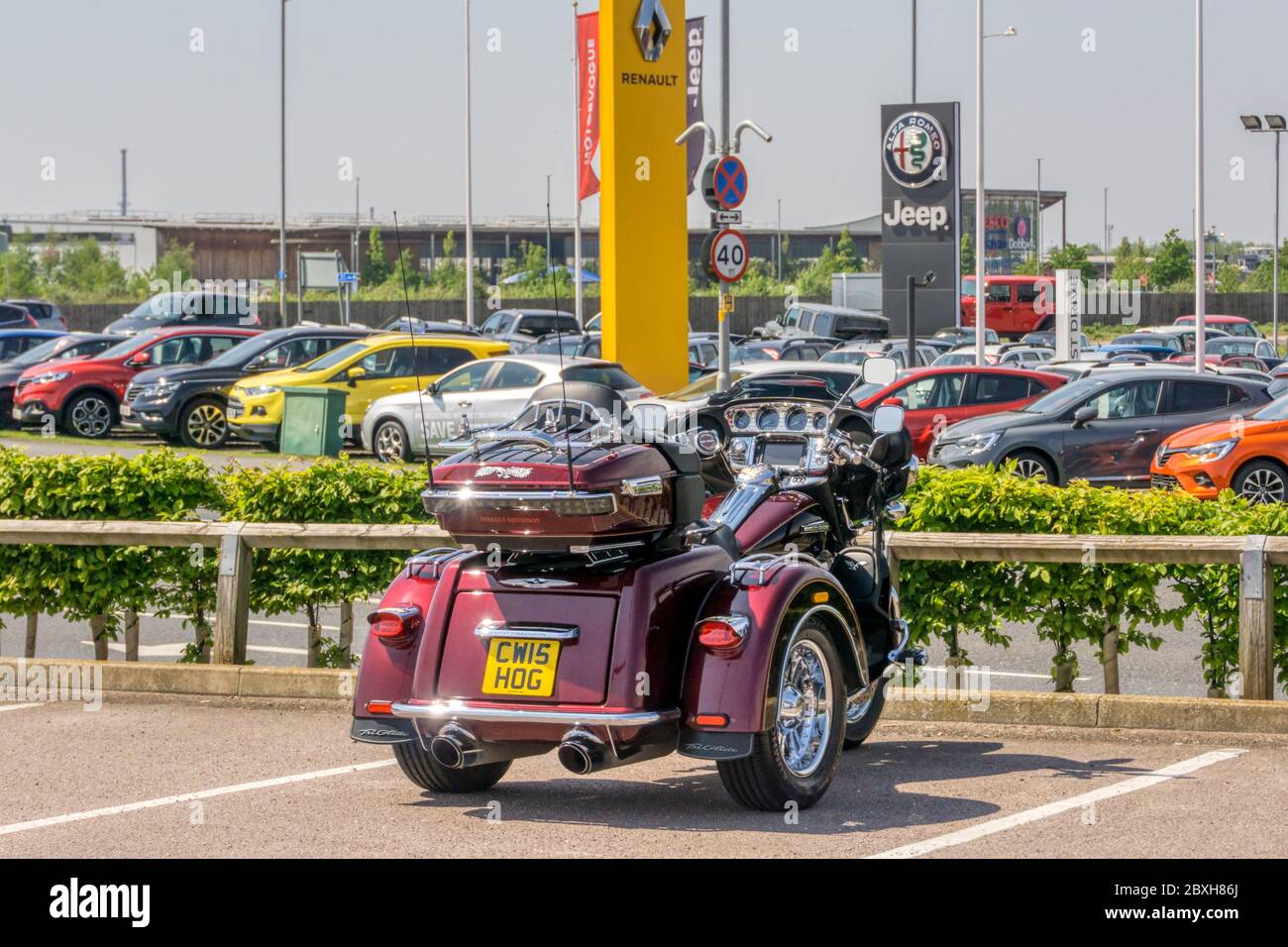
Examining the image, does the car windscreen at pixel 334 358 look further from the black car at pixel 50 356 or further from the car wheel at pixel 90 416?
the black car at pixel 50 356

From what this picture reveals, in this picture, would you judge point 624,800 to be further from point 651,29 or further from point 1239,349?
point 1239,349

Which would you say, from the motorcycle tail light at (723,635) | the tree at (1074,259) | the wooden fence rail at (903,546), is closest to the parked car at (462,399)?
the wooden fence rail at (903,546)

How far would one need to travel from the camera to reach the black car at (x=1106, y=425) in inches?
828

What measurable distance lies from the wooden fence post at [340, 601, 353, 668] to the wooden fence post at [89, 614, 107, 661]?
1459 mm

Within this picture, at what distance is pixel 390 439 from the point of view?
25.0 m

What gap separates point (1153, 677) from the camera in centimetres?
1123

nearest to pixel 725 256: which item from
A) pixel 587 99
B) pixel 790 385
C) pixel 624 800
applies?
pixel 790 385

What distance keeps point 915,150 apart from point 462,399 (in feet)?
51.1

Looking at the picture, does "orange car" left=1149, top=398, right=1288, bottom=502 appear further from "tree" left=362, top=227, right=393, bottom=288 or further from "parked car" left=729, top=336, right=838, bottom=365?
"tree" left=362, top=227, right=393, bottom=288

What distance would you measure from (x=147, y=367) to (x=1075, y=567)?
2241 cm

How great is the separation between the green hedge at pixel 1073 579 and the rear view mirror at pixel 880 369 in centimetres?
148

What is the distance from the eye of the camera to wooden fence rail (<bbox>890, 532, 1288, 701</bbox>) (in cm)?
867
